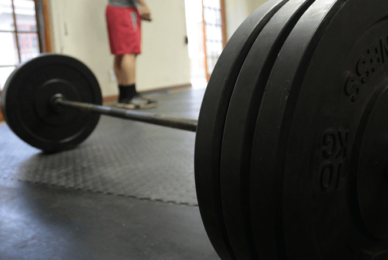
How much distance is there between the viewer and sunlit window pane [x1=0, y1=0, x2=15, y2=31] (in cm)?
281

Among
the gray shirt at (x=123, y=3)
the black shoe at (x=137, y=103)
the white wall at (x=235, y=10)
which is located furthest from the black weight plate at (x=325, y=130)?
the white wall at (x=235, y=10)

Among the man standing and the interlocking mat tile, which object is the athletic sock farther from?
the interlocking mat tile

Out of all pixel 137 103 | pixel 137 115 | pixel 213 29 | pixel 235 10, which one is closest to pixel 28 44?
pixel 137 103

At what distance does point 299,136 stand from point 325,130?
5cm

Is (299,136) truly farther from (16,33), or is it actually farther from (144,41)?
(144,41)

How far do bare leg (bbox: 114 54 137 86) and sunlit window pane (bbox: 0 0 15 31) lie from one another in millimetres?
895

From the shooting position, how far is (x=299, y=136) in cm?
41

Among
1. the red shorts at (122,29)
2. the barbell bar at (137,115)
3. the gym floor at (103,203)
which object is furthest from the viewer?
the red shorts at (122,29)

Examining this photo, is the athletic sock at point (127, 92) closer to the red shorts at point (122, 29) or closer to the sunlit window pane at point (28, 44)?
the red shorts at point (122, 29)

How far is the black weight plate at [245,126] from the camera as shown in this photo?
448 millimetres

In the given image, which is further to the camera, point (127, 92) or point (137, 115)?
point (127, 92)

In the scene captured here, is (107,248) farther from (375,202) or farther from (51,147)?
(51,147)

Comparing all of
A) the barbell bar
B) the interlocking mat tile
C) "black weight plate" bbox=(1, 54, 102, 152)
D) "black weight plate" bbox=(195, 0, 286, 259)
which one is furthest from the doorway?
"black weight plate" bbox=(195, 0, 286, 259)

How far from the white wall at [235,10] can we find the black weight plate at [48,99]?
4827 millimetres
